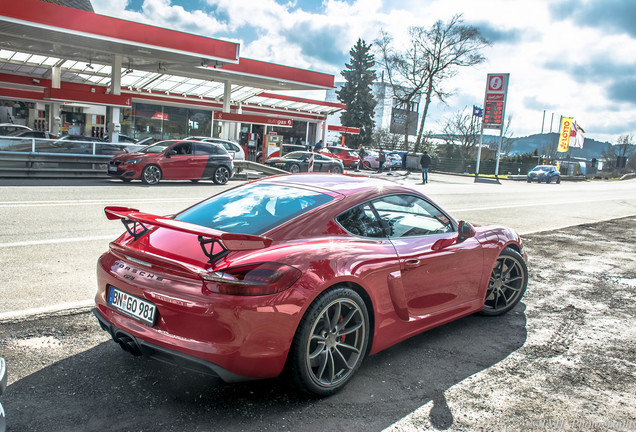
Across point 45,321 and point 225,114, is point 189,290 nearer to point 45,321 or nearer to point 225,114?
point 45,321

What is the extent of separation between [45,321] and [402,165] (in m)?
41.3

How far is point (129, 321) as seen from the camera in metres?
3.08

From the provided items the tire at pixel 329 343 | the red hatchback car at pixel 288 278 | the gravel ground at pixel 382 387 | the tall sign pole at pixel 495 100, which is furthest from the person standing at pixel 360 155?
the tire at pixel 329 343

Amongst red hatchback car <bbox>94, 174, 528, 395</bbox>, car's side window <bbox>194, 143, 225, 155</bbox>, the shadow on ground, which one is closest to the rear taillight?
red hatchback car <bbox>94, 174, 528, 395</bbox>

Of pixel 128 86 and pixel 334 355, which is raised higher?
pixel 128 86

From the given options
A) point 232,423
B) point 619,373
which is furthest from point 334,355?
point 619,373

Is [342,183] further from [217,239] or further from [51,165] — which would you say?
[51,165]

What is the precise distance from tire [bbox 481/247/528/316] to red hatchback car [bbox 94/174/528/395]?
649 millimetres

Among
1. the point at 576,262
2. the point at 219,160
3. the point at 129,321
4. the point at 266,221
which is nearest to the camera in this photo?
the point at 129,321

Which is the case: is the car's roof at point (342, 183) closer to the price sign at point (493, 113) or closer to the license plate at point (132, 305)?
the license plate at point (132, 305)

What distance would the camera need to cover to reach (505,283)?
16.5ft

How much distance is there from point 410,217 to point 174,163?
46.2 feet

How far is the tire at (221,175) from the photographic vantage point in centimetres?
1828

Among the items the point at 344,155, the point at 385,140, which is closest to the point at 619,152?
the point at 385,140
